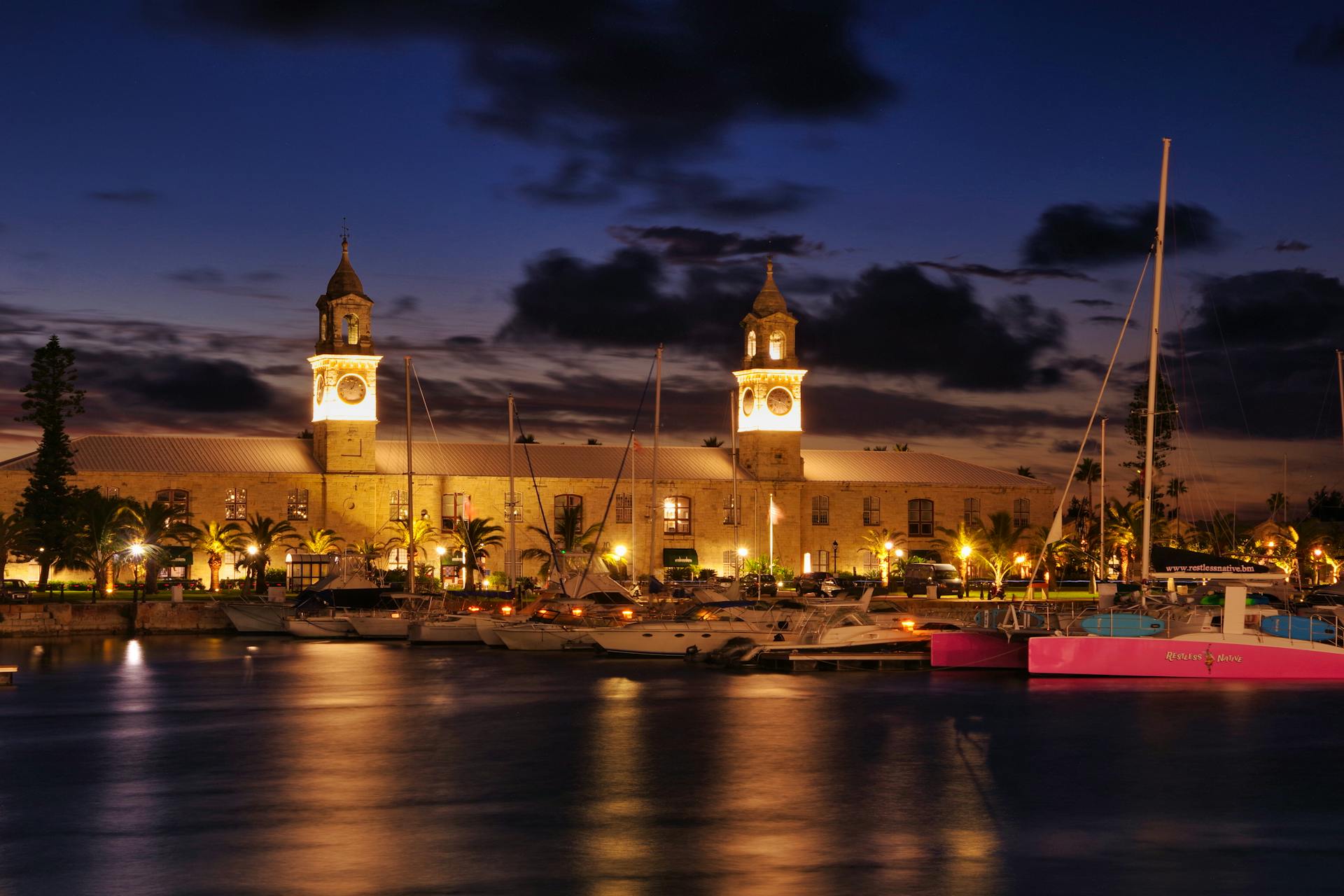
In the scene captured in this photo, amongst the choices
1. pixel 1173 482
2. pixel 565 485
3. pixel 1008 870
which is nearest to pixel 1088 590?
pixel 565 485

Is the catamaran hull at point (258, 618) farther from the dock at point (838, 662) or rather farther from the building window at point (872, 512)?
the building window at point (872, 512)

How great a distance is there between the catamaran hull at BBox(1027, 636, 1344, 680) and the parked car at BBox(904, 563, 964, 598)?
2730 centimetres

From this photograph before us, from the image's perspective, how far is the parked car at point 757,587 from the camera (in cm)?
6825

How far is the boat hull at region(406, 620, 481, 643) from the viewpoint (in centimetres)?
6200

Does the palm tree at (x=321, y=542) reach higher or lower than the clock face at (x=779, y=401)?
lower

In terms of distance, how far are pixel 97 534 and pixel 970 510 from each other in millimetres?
51034

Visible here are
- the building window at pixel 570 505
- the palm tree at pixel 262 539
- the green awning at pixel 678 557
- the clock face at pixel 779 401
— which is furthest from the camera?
the clock face at pixel 779 401

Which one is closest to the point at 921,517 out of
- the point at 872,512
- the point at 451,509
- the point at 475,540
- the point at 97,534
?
the point at 872,512

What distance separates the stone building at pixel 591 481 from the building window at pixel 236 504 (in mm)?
86

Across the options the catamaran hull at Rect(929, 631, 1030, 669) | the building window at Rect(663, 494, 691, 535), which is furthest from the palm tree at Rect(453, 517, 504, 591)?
the catamaran hull at Rect(929, 631, 1030, 669)

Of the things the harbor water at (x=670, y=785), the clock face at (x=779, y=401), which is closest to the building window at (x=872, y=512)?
the clock face at (x=779, y=401)

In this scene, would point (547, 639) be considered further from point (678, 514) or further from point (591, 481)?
point (678, 514)

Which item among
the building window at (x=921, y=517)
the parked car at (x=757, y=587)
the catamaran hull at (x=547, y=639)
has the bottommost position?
the catamaran hull at (x=547, y=639)

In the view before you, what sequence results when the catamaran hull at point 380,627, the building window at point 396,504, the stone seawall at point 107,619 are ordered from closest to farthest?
1. the catamaran hull at point 380,627
2. the stone seawall at point 107,619
3. the building window at point 396,504
